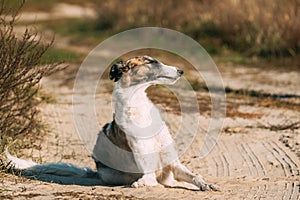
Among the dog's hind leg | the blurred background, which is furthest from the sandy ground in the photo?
the blurred background

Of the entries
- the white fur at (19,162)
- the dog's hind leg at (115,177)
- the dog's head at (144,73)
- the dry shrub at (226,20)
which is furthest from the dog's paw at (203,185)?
the dry shrub at (226,20)

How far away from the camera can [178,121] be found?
10.5m

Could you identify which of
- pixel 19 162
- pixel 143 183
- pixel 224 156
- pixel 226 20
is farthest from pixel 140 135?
pixel 226 20

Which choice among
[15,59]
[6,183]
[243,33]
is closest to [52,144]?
[15,59]

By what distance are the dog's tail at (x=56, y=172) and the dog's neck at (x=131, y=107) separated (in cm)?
96

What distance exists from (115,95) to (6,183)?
1317mm

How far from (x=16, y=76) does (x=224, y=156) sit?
2679 mm

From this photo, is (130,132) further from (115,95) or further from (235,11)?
(235,11)

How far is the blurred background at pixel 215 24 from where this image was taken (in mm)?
16109

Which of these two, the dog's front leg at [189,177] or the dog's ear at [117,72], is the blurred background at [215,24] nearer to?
the dog's ear at [117,72]

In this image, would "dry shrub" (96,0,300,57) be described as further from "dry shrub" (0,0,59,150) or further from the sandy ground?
"dry shrub" (0,0,59,150)

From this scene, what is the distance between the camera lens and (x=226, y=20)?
17672 millimetres

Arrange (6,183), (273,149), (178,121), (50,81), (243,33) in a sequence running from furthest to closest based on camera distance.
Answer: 1. (243,33)
2. (50,81)
3. (178,121)
4. (273,149)
5. (6,183)

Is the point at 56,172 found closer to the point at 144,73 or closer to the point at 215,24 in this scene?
the point at 144,73
